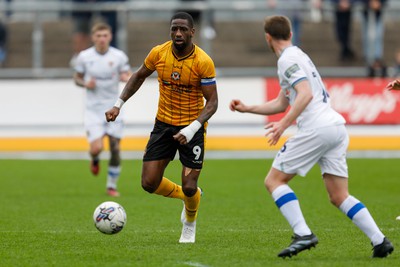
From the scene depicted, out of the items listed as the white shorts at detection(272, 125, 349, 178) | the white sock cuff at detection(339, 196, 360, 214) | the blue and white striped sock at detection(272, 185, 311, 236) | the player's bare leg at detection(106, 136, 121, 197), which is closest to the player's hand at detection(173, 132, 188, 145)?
the white shorts at detection(272, 125, 349, 178)

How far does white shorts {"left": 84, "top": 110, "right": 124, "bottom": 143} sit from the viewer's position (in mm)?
16328

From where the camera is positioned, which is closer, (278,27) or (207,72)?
(278,27)

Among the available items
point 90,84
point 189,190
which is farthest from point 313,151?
point 90,84

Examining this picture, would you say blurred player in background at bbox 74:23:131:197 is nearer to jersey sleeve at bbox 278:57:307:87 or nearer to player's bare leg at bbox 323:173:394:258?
jersey sleeve at bbox 278:57:307:87

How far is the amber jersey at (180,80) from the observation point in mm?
10508

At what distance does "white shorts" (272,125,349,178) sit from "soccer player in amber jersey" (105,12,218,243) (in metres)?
1.35

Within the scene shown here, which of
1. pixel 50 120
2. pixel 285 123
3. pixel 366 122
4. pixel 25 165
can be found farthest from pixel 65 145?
pixel 285 123

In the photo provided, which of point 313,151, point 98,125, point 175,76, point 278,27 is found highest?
point 278,27

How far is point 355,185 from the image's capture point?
17500 mm

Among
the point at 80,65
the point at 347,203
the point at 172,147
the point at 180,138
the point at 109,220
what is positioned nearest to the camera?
the point at 347,203

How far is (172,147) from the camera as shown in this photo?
431 inches

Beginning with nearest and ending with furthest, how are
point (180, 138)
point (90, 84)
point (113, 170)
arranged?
point (180, 138) < point (113, 170) < point (90, 84)

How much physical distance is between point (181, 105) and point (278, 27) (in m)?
1.89

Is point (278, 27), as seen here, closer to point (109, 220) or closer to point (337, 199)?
point (337, 199)
